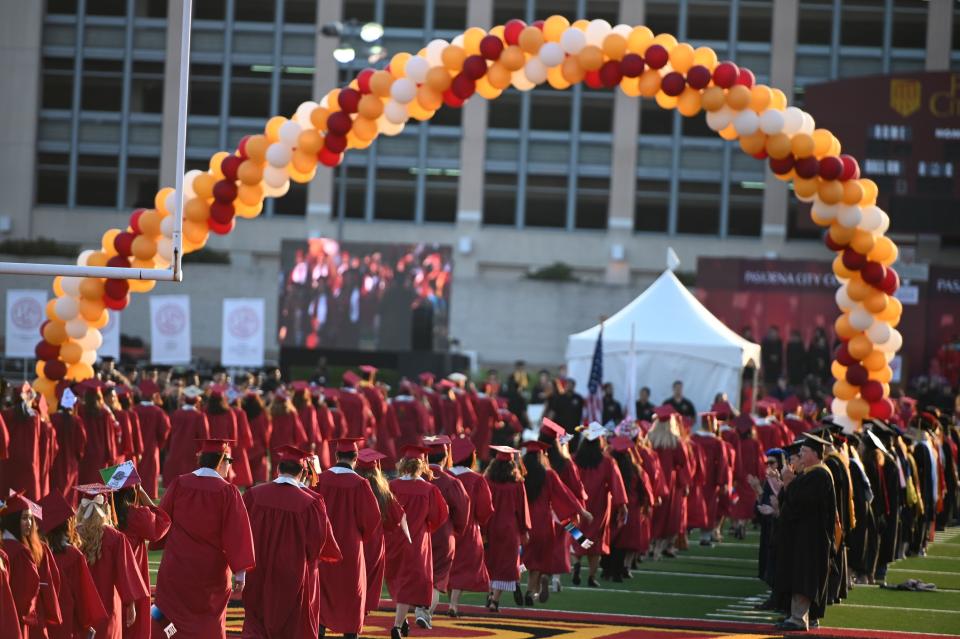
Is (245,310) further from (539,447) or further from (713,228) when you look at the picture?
(713,228)

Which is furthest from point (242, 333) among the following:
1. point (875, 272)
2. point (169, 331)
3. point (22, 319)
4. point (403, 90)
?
point (875, 272)

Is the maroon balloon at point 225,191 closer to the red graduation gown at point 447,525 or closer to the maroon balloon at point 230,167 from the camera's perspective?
the maroon balloon at point 230,167

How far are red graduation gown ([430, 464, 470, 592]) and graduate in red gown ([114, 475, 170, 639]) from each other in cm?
343

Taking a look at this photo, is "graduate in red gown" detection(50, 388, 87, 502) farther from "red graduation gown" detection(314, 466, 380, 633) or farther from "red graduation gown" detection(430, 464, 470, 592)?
"red graduation gown" detection(314, 466, 380, 633)

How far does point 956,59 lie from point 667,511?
3899cm

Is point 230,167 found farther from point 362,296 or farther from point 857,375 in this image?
point 362,296

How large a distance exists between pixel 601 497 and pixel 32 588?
796 centimetres

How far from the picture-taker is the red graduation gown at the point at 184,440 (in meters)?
18.1

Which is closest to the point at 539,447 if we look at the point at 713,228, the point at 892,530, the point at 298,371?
the point at 892,530

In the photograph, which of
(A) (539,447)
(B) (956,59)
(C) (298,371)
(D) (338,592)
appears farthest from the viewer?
(B) (956,59)

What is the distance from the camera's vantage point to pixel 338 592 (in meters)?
10.6

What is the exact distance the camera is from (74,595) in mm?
7973

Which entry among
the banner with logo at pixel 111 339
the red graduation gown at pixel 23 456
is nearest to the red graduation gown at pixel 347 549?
the red graduation gown at pixel 23 456

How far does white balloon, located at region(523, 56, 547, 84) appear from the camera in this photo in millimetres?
18422
